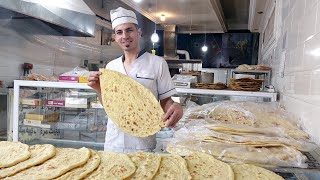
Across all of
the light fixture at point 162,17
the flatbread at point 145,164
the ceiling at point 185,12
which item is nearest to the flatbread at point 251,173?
the flatbread at point 145,164

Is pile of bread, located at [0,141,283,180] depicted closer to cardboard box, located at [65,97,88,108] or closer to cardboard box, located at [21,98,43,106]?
cardboard box, located at [65,97,88,108]

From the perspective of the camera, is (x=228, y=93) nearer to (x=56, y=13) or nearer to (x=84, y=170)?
(x=84, y=170)

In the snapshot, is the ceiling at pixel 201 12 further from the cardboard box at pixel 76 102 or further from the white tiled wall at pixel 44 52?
the cardboard box at pixel 76 102

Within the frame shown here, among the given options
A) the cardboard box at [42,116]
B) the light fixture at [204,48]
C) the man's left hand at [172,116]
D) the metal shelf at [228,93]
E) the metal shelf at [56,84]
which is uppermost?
the light fixture at [204,48]

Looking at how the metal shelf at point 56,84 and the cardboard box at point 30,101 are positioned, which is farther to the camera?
the cardboard box at point 30,101

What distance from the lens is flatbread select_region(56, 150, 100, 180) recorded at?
959 mm

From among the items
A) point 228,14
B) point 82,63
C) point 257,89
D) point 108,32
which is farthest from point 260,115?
point 228,14

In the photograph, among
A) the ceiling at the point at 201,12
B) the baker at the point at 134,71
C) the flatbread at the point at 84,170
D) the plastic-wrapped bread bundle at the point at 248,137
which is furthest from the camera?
Result: the ceiling at the point at 201,12

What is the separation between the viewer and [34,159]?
3.66 ft

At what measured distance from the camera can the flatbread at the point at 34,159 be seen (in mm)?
1000

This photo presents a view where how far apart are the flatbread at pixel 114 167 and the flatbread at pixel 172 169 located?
0.11 m

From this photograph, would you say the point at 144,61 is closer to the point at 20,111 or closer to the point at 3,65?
the point at 20,111

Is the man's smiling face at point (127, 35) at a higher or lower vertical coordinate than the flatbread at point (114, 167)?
higher

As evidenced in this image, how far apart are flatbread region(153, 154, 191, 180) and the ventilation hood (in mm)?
2155
